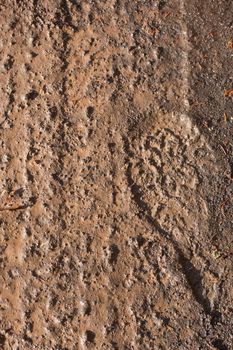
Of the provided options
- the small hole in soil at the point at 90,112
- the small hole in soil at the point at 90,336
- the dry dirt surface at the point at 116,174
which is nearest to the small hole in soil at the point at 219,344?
the dry dirt surface at the point at 116,174

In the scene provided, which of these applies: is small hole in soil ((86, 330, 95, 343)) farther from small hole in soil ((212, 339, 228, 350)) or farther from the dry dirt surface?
small hole in soil ((212, 339, 228, 350))

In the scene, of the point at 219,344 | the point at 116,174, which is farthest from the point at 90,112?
the point at 219,344

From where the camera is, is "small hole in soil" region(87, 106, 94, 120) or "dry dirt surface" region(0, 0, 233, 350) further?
"small hole in soil" region(87, 106, 94, 120)

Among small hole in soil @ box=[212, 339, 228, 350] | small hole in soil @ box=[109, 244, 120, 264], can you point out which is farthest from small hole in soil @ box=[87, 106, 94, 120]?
small hole in soil @ box=[212, 339, 228, 350]

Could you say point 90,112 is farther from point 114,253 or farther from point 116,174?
point 114,253

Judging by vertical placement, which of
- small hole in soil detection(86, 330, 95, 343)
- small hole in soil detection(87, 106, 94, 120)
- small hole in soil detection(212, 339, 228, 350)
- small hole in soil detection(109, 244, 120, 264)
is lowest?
small hole in soil detection(86, 330, 95, 343)

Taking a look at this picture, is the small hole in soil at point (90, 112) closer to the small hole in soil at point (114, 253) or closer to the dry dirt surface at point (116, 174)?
the dry dirt surface at point (116, 174)

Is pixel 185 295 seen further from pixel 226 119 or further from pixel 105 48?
pixel 105 48

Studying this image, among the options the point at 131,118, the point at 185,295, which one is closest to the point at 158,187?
the point at 131,118
